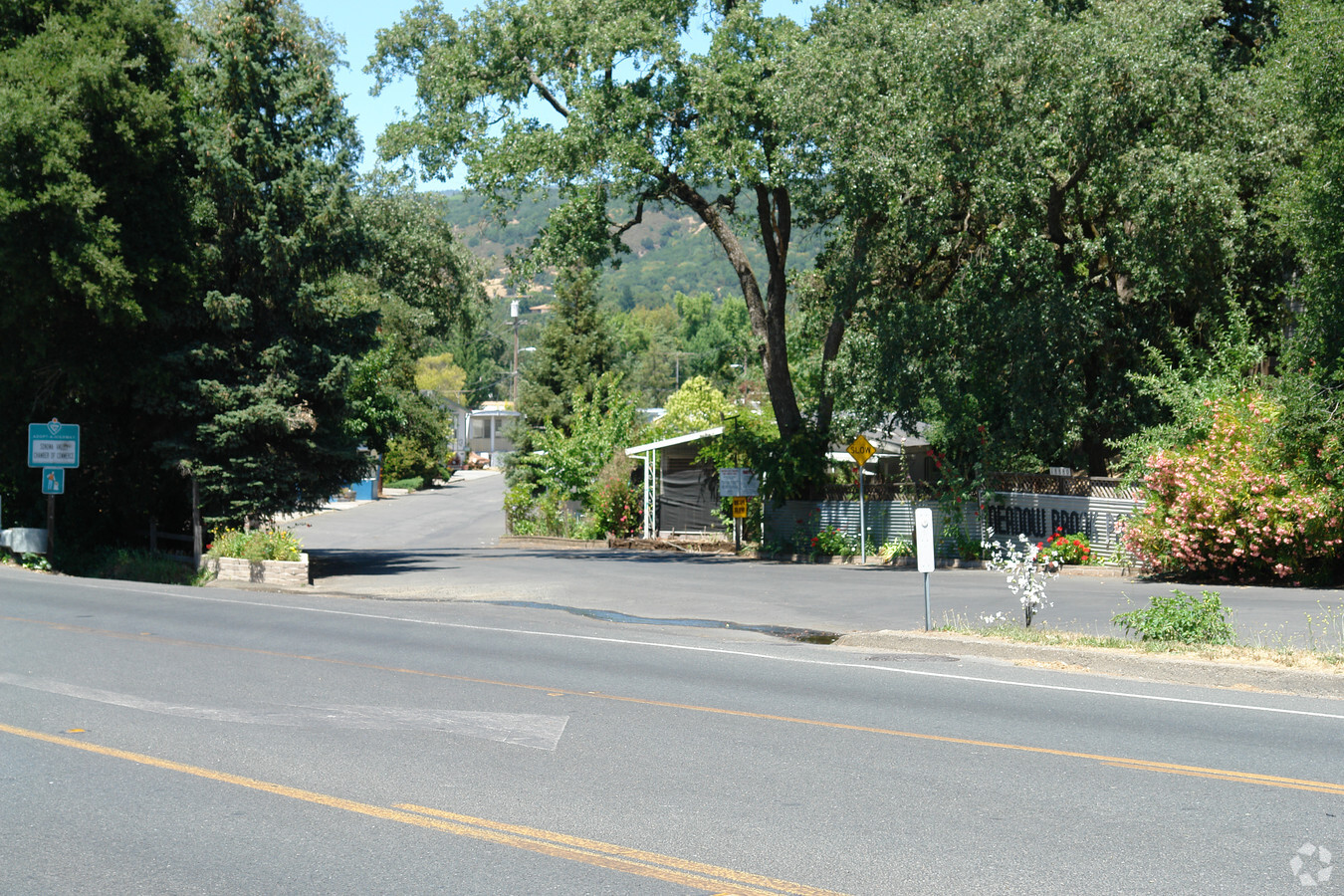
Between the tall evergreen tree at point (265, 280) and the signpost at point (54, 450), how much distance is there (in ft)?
7.01

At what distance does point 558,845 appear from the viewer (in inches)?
233

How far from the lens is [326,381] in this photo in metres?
23.9

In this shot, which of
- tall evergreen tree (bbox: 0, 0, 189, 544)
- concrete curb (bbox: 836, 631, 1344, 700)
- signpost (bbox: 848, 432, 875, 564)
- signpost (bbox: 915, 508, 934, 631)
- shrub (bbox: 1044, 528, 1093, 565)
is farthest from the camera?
signpost (bbox: 848, 432, 875, 564)

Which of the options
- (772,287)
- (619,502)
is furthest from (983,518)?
(619,502)

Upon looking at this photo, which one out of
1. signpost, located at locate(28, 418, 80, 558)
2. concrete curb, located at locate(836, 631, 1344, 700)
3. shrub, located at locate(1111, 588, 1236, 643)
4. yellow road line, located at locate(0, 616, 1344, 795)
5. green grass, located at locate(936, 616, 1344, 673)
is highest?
signpost, located at locate(28, 418, 80, 558)

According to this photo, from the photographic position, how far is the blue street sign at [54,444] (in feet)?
77.5

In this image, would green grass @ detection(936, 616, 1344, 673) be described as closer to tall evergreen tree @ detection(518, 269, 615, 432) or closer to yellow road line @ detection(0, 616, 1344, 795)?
yellow road line @ detection(0, 616, 1344, 795)

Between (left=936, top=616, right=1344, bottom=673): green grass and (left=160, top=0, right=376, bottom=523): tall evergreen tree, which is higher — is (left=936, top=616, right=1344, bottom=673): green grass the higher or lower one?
the lower one

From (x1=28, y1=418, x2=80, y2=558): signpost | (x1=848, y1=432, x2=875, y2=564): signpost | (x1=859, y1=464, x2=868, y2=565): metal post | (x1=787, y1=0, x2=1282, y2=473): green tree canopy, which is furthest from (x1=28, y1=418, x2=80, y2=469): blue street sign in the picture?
(x1=859, y1=464, x2=868, y2=565): metal post

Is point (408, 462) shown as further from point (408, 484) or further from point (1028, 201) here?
point (1028, 201)

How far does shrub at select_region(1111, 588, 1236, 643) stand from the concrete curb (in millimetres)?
760

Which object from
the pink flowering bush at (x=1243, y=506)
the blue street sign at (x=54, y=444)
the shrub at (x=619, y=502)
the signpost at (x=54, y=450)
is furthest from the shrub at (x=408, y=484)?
the pink flowering bush at (x=1243, y=506)

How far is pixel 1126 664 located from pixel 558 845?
737 centimetres

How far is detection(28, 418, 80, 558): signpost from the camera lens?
2362 centimetres
